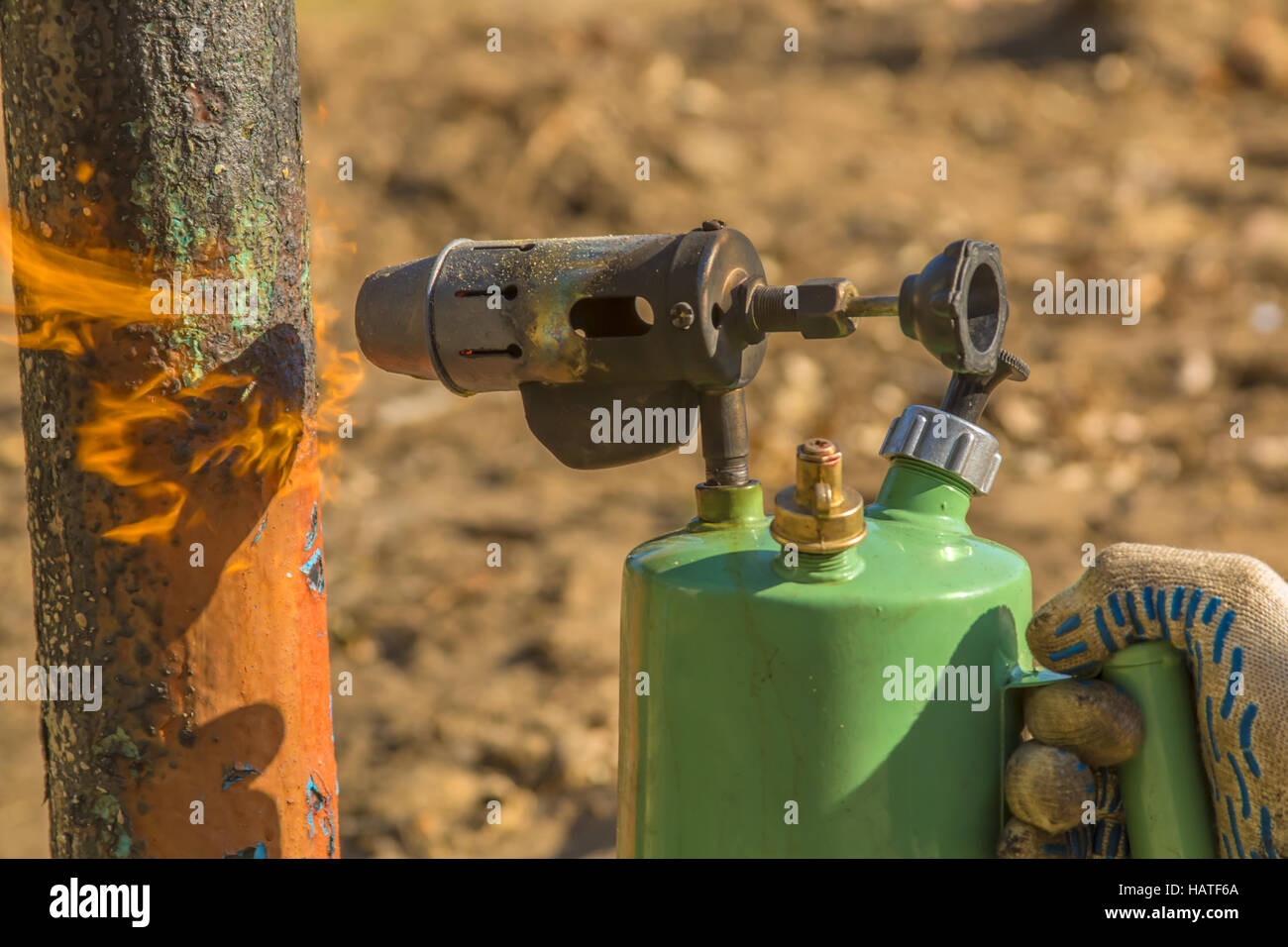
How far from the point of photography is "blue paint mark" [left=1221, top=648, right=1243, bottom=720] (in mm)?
1179

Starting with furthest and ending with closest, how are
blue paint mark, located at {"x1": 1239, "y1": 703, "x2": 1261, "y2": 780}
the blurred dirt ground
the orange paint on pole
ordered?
the blurred dirt ground, the orange paint on pole, blue paint mark, located at {"x1": 1239, "y1": 703, "x2": 1261, "y2": 780}

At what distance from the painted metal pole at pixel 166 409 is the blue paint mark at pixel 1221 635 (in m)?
0.88

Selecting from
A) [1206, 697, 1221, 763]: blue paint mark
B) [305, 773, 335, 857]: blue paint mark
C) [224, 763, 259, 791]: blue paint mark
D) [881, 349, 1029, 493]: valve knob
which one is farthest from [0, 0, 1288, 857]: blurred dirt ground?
[1206, 697, 1221, 763]: blue paint mark

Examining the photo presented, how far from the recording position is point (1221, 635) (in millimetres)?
1189

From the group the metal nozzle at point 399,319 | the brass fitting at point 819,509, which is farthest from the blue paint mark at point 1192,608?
the metal nozzle at point 399,319

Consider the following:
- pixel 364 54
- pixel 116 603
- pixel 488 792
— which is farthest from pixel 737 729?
pixel 364 54

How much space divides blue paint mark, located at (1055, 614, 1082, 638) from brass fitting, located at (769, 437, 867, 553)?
0.70ft

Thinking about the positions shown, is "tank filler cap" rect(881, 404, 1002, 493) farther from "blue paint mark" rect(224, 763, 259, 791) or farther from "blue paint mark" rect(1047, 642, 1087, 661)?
"blue paint mark" rect(224, 763, 259, 791)

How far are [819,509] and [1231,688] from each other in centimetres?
41

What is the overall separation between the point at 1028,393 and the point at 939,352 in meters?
4.46

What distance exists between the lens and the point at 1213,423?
531cm

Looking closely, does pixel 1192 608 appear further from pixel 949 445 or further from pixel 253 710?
pixel 253 710

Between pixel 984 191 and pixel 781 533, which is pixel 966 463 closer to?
pixel 781 533

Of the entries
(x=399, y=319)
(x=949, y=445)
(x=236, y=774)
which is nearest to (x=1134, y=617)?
(x=949, y=445)
